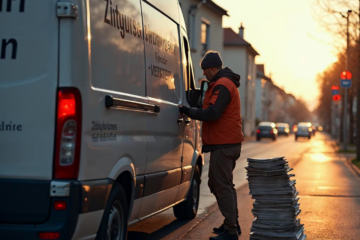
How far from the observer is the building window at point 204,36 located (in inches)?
1548

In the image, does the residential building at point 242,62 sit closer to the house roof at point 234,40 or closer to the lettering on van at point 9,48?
the house roof at point 234,40

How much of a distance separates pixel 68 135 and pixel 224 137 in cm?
274

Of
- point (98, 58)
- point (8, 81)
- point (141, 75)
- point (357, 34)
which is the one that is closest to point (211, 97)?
point (141, 75)

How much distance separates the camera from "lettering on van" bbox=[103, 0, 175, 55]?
5.37 metres

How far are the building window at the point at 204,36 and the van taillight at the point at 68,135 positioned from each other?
1360 inches

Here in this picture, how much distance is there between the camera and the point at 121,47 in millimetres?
5590

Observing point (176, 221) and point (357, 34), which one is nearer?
point (176, 221)

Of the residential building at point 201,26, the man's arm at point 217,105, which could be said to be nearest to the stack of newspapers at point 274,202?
the man's arm at point 217,105

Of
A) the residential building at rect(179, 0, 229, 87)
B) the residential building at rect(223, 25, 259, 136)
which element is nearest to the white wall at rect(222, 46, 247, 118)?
the residential building at rect(223, 25, 259, 136)

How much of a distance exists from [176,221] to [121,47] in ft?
12.1

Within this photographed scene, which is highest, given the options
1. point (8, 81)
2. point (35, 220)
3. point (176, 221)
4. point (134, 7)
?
point (134, 7)

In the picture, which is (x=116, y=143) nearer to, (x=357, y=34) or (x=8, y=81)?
(x=8, y=81)

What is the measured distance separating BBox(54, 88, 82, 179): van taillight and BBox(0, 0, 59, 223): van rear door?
0.15ft

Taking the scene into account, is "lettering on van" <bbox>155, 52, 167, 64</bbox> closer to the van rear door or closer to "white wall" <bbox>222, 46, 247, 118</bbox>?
the van rear door
